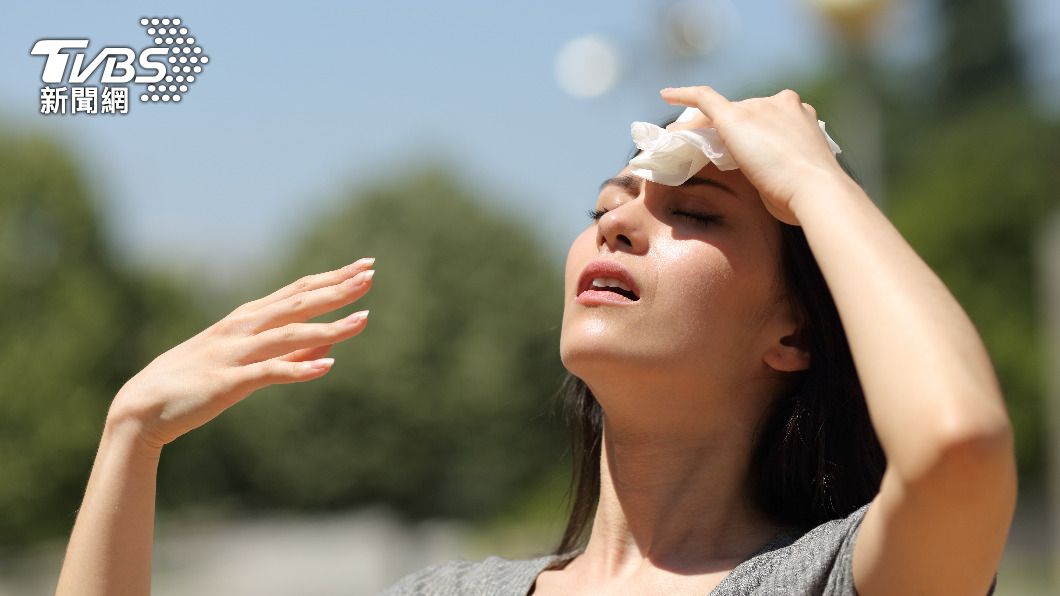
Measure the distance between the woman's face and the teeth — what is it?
0.03 meters

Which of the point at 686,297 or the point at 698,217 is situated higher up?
→ the point at 698,217

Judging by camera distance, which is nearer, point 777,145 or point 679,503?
point 777,145

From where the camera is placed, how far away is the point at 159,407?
2.53 m

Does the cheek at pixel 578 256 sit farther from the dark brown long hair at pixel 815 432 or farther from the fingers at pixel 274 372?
the fingers at pixel 274 372

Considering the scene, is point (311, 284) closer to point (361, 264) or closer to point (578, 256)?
point (361, 264)

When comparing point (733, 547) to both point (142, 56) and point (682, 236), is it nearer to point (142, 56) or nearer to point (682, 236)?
point (682, 236)

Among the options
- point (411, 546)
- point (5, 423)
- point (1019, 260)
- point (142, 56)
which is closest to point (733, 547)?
A: point (142, 56)

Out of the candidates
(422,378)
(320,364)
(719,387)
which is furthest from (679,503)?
(422,378)

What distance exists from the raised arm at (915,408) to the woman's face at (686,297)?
1.42 ft

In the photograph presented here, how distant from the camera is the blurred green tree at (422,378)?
18844mm

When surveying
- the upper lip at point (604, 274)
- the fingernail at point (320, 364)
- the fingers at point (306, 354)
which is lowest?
the fingernail at point (320, 364)

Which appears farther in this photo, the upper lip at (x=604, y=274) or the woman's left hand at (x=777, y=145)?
the upper lip at (x=604, y=274)

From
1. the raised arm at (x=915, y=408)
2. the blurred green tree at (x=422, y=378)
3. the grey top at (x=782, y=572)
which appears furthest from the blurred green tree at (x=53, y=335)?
the raised arm at (x=915, y=408)

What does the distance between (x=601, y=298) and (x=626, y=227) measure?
0.17 meters
